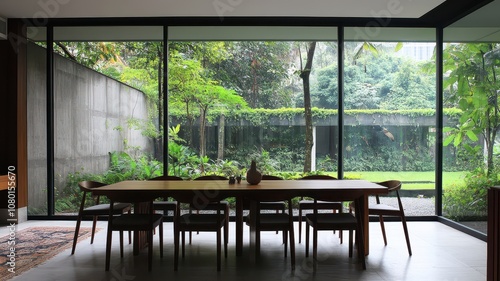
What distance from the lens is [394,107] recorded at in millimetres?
5898

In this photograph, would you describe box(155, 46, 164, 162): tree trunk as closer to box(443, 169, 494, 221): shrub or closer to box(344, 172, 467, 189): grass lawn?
box(344, 172, 467, 189): grass lawn

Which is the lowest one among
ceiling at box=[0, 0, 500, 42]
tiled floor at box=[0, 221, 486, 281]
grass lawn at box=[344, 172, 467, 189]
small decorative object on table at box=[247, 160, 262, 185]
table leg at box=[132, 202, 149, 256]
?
tiled floor at box=[0, 221, 486, 281]

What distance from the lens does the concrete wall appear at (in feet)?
19.2

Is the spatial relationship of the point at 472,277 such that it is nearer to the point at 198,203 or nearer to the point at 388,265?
the point at 388,265

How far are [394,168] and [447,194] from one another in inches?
33.7

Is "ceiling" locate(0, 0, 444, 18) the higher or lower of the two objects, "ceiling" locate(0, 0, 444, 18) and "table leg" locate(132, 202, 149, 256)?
the higher

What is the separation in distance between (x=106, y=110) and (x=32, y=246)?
243 cm

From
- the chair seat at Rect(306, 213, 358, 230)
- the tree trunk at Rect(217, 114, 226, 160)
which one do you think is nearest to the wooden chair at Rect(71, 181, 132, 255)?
the tree trunk at Rect(217, 114, 226, 160)

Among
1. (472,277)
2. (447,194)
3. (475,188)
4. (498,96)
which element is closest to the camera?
(472,277)

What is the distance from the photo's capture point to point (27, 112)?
5.75 meters

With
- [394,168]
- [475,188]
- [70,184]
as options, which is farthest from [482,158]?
[70,184]

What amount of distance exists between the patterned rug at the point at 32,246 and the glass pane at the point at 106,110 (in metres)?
0.92

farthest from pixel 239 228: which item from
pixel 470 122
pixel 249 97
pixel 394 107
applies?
pixel 470 122

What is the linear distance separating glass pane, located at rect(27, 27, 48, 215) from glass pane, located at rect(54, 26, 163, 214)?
191 millimetres
